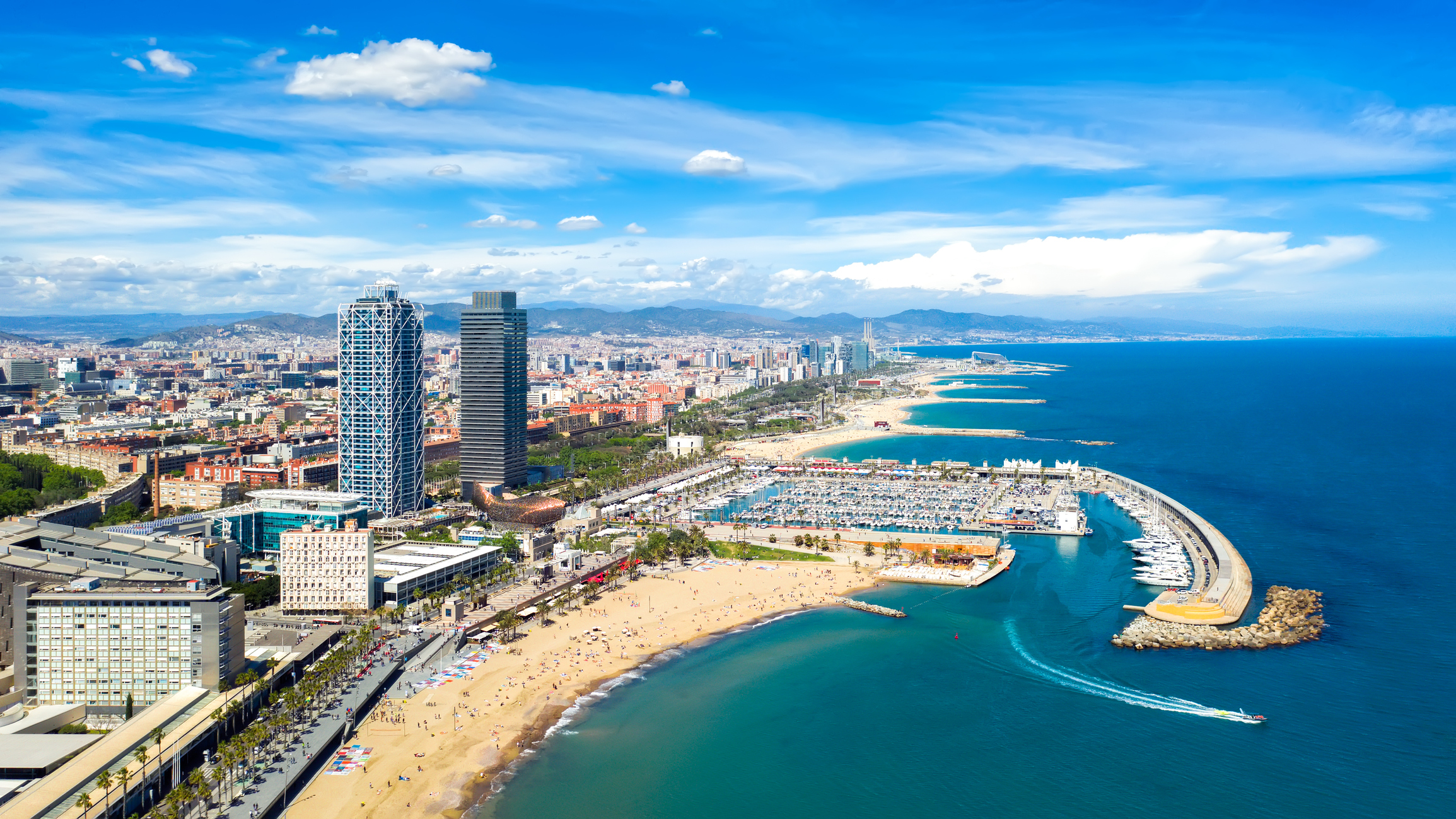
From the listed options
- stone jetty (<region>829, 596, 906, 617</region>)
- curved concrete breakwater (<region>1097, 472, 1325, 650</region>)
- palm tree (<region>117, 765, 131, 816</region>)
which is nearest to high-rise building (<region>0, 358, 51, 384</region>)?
stone jetty (<region>829, 596, 906, 617</region>)

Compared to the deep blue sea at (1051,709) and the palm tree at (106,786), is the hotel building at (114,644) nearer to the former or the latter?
the palm tree at (106,786)

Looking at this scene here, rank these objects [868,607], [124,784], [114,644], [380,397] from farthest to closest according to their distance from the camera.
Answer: [380,397] → [868,607] → [114,644] → [124,784]

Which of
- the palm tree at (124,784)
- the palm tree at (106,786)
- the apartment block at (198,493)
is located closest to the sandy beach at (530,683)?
the palm tree at (124,784)

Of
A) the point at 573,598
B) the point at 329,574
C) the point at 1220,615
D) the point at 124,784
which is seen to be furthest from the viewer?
the point at 573,598

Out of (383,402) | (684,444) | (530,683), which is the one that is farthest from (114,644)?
(684,444)

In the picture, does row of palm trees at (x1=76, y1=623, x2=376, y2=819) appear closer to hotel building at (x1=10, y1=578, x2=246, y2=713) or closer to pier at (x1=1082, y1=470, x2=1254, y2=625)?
hotel building at (x1=10, y1=578, x2=246, y2=713)

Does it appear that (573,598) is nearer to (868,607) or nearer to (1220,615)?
(868,607)

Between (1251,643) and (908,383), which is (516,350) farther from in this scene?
(908,383)

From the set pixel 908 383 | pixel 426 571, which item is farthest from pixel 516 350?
pixel 908 383
